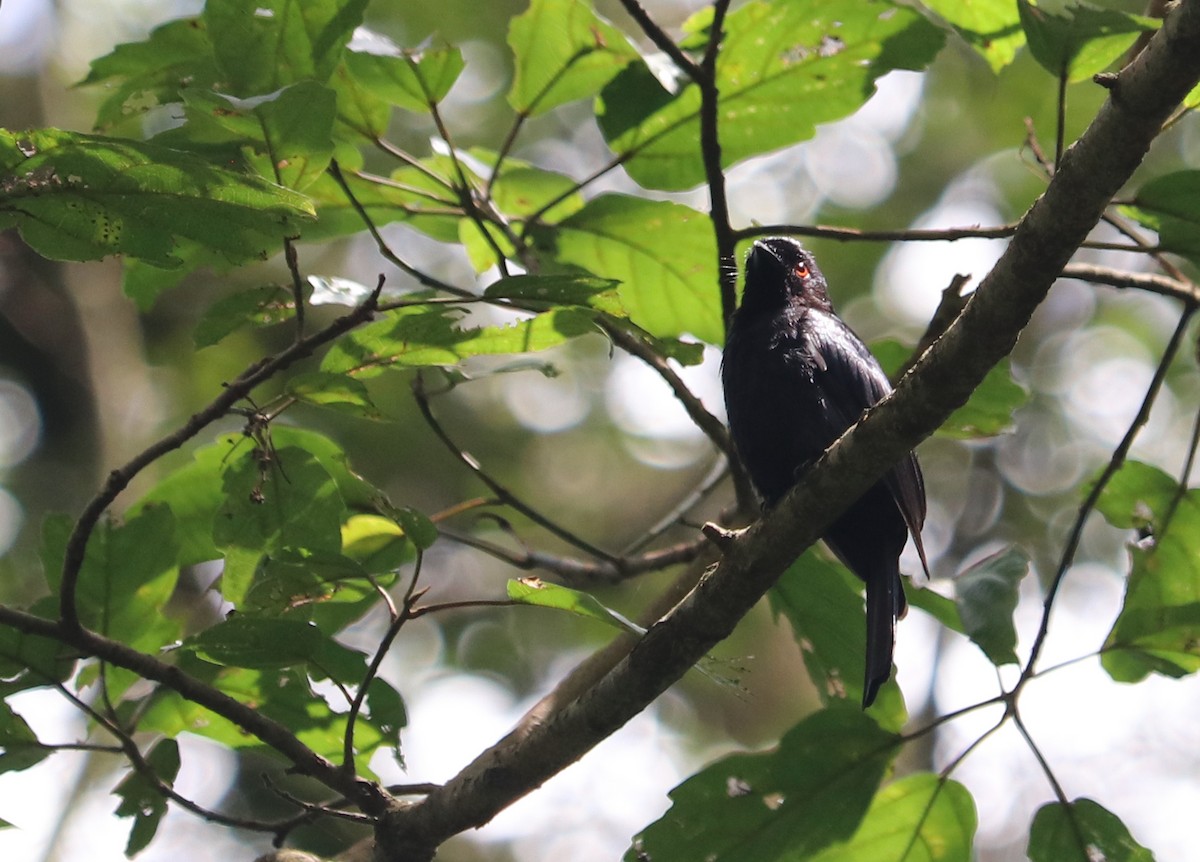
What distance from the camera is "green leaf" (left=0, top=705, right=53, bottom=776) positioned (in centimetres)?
232

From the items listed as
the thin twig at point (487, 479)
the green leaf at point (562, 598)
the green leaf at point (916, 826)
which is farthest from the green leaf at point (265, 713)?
the green leaf at point (916, 826)

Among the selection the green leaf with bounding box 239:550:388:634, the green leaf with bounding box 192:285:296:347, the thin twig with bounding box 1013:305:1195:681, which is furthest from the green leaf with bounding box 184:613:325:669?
the thin twig with bounding box 1013:305:1195:681

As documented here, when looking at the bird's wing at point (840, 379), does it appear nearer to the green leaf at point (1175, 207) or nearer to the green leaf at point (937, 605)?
the green leaf at point (937, 605)

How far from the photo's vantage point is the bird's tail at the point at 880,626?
2758 mm

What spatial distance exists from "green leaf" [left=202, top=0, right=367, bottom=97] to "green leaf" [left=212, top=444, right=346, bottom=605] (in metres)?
0.72

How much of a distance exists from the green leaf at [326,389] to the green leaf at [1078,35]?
4.81ft

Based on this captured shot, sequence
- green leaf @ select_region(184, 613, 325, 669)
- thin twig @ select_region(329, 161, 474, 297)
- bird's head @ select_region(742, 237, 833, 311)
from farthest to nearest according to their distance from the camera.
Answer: bird's head @ select_region(742, 237, 833, 311)
thin twig @ select_region(329, 161, 474, 297)
green leaf @ select_region(184, 613, 325, 669)

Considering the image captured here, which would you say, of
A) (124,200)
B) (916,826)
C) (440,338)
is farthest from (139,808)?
(916,826)

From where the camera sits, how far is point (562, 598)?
7.13 feet

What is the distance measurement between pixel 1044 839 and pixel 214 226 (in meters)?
2.00

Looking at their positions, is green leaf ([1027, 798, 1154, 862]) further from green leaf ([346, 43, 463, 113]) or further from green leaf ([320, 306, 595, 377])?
green leaf ([346, 43, 463, 113])

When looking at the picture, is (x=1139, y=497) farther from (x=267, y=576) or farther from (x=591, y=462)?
(x=591, y=462)

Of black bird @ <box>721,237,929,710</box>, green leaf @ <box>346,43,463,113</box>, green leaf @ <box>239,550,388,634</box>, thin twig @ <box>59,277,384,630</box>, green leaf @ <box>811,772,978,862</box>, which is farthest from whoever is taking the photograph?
black bird @ <box>721,237,929,710</box>

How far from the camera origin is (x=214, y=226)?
6.47 ft
